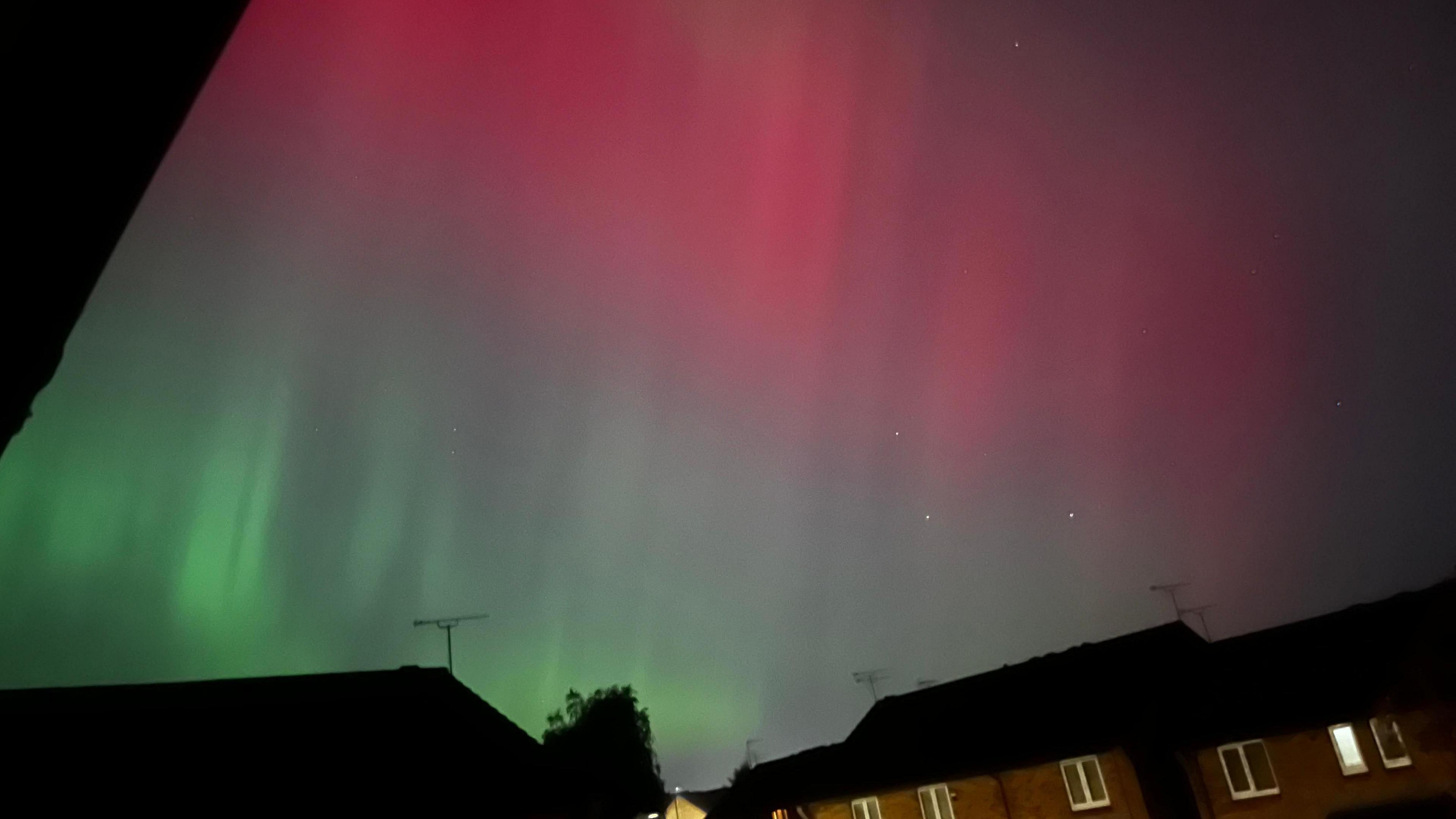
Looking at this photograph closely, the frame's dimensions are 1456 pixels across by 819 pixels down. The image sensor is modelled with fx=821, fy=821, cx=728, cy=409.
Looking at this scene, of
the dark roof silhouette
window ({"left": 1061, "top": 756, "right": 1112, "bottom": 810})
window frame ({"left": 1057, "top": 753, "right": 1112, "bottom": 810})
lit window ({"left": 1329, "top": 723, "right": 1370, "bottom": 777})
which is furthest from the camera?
the dark roof silhouette

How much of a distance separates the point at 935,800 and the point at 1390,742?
12.5m

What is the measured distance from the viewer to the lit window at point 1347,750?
19.6 m

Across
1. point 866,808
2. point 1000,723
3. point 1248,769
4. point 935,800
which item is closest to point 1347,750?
point 1248,769

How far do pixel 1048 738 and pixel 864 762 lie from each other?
24.6ft

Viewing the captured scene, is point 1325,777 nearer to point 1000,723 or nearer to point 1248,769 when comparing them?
point 1248,769

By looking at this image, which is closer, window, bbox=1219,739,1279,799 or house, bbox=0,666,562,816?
house, bbox=0,666,562,816

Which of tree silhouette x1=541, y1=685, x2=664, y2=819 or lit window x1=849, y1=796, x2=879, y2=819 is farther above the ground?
tree silhouette x1=541, y1=685, x2=664, y2=819

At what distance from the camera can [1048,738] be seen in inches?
958

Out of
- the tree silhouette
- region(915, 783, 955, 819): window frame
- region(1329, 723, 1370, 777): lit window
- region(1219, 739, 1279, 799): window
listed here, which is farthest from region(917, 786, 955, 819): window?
the tree silhouette

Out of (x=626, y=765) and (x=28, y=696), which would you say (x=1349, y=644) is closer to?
(x=28, y=696)

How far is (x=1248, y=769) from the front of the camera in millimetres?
21125

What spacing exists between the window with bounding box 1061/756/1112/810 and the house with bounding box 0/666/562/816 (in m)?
16.3

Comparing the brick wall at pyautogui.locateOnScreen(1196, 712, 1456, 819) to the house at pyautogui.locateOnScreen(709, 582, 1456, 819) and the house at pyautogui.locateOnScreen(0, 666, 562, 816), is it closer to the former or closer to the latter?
the house at pyautogui.locateOnScreen(709, 582, 1456, 819)

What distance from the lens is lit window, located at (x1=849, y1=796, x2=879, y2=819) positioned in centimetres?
2813
